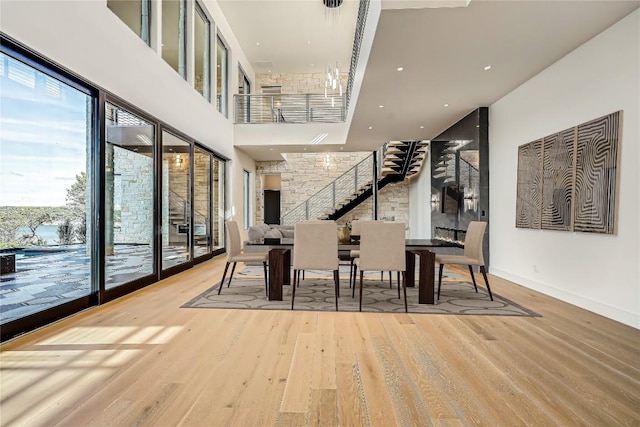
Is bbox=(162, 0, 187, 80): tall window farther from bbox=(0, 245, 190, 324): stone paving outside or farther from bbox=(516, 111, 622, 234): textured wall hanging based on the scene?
bbox=(516, 111, 622, 234): textured wall hanging

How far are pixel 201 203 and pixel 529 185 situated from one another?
607 cm

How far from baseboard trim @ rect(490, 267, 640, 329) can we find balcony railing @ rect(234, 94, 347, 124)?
259 inches

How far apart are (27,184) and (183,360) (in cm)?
220

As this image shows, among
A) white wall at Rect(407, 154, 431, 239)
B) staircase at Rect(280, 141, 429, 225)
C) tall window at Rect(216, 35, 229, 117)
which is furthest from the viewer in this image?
staircase at Rect(280, 141, 429, 225)

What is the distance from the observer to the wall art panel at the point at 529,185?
4977 mm

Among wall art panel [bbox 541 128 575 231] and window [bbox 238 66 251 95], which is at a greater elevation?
window [bbox 238 66 251 95]

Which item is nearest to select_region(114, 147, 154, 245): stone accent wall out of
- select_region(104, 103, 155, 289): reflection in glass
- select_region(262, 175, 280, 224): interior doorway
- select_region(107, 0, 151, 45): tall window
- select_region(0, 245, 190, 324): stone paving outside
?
select_region(104, 103, 155, 289): reflection in glass

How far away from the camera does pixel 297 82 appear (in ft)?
43.9

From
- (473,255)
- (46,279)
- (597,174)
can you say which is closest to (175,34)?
(46,279)

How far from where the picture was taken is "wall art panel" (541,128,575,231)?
14.1 ft

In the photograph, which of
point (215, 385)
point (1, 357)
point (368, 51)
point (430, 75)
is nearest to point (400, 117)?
point (430, 75)

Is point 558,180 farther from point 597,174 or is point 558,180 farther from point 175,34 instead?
point 175,34

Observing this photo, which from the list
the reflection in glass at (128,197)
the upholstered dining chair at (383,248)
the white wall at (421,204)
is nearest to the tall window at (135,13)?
the reflection in glass at (128,197)

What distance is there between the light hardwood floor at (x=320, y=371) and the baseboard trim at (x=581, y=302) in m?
0.15
